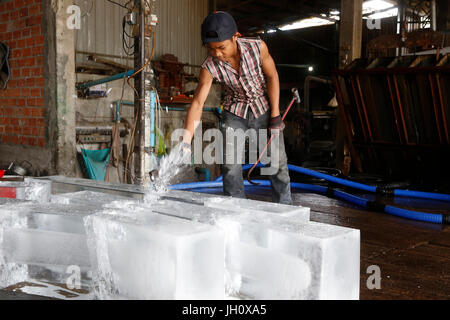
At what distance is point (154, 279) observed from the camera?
1613 mm

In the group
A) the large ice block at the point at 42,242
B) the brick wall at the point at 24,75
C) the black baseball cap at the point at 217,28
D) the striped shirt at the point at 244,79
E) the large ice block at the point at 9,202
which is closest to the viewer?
the large ice block at the point at 42,242

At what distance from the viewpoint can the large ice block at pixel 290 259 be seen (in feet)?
5.21

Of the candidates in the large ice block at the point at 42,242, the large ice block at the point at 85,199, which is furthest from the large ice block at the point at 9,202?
the large ice block at the point at 85,199

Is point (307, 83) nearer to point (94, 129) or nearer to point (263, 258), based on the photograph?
point (94, 129)

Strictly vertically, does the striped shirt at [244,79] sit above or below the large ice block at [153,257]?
above

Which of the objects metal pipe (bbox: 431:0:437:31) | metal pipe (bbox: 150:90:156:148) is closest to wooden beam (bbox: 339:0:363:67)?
metal pipe (bbox: 431:0:437:31)

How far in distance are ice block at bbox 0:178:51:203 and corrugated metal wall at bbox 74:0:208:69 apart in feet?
15.6

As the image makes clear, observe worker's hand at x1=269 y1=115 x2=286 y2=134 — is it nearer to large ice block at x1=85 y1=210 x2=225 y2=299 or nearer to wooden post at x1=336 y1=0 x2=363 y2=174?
large ice block at x1=85 y1=210 x2=225 y2=299

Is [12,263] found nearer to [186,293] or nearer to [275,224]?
[186,293]

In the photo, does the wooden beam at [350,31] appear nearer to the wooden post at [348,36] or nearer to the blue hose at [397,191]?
the wooden post at [348,36]

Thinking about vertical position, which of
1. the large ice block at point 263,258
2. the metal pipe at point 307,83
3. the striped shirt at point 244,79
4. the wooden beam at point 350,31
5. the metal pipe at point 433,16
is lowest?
the large ice block at point 263,258

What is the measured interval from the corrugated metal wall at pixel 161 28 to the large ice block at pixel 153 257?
5.80 metres

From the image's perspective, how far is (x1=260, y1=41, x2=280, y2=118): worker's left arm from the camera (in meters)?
3.65

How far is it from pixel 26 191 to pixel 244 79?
6.52ft
